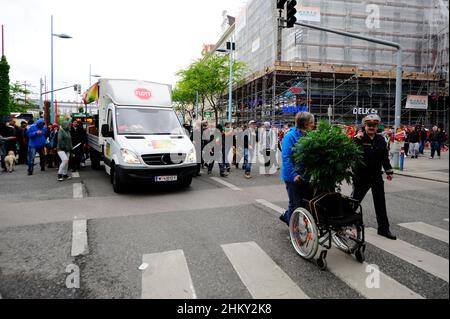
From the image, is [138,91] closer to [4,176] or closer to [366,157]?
[4,176]

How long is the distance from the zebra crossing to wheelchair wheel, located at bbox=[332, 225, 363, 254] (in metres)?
0.09

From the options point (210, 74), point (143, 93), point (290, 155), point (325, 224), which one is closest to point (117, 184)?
point (143, 93)

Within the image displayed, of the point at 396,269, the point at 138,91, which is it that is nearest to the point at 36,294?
the point at 396,269

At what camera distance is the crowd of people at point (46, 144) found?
10.6 m

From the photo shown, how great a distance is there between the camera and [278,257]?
13.8 ft

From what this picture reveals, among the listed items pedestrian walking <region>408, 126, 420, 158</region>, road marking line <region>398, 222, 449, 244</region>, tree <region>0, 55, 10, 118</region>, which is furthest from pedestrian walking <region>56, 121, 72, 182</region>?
pedestrian walking <region>408, 126, 420, 158</region>

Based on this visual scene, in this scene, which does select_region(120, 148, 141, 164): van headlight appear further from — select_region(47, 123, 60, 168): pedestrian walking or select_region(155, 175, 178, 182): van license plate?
select_region(47, 123, 60, 168): pedestrian walking

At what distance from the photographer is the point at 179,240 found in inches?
191

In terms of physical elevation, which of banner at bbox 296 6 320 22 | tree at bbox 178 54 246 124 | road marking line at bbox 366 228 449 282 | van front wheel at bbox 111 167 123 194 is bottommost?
road marking line at bbox 366 228 449 282

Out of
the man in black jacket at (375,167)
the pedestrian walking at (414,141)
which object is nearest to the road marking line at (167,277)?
the man in black jacket at (375,167)

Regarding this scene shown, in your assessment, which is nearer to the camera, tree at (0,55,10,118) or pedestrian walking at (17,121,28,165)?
pedestrian walking at (17,121,28,165)

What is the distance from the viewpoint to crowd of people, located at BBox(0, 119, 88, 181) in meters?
10.6

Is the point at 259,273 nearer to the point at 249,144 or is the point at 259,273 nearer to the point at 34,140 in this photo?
the point at 249,144

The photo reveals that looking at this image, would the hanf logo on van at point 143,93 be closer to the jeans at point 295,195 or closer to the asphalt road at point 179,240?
the asphalt road at point 179,240
